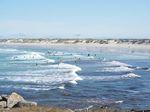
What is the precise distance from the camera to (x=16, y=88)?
118 ft

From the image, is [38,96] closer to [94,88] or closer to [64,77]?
[94,88]

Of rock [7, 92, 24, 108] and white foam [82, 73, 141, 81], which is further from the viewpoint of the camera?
white foam [82, 73, 141, 81]

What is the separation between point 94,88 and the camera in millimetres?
36469

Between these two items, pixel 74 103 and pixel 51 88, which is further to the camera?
pixel 51 88

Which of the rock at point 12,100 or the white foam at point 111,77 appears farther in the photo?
the white foam at point 111,77

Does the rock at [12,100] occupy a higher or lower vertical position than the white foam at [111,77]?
higher

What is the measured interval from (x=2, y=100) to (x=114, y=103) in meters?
8.14

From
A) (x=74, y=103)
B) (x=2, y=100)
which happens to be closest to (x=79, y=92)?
Answer: (x=74, y=103)

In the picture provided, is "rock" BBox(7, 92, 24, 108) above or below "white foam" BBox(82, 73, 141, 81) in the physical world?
above

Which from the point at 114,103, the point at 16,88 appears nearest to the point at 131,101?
the point at 114,103

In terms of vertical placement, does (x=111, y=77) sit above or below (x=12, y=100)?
below

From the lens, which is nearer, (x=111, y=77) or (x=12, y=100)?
(x=12, y=100)

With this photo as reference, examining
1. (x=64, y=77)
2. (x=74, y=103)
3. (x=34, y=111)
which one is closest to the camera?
(x=34, y=111)

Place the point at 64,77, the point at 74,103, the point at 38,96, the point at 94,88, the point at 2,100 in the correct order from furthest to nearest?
the point at 64,77 < the point at 94,88 < the point at 38,96 < the point at 74,103 < the point at 2,100
